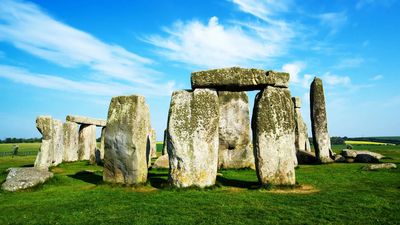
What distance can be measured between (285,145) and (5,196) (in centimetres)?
882

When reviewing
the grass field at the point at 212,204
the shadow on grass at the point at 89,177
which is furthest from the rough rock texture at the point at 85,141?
the grass field at the point at 212,204

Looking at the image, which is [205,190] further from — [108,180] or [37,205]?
[37,205]

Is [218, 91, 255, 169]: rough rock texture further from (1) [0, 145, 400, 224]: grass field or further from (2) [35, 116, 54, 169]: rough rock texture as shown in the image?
(2) [35, 116, 54, 169]: rough rock texture

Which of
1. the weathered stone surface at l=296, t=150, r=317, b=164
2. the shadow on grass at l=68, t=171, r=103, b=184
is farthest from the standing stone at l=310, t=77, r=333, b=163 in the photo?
the shadow on grass at l=68, t=171, r=103, b=184

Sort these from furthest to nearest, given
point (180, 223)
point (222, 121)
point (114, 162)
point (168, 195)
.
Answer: point (222, 121) → point (114, 162) → point (168, 195) → point (180, 223)

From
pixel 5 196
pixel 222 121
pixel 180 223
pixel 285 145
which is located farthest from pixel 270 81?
pixel 5 196

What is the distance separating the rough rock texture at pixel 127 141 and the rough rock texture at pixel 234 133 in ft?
20.3

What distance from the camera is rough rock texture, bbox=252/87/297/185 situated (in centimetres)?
1091

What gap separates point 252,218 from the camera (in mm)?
7477

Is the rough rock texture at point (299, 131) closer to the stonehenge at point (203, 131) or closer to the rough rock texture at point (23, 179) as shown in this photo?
the stonehenge at point (203, 131)

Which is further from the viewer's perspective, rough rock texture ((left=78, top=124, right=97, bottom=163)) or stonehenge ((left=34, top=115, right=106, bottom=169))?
rough rock texture ((left=78, top=124, right=97, bottom=163))

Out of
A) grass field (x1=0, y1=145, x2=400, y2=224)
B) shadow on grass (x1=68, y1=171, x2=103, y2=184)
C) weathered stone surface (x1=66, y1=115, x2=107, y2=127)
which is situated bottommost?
grass field (x1=0, y1=145, x2=400, y2=224)

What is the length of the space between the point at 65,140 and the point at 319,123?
16545 mm

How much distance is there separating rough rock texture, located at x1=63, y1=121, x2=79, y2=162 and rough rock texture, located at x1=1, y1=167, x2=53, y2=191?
11.3 m
